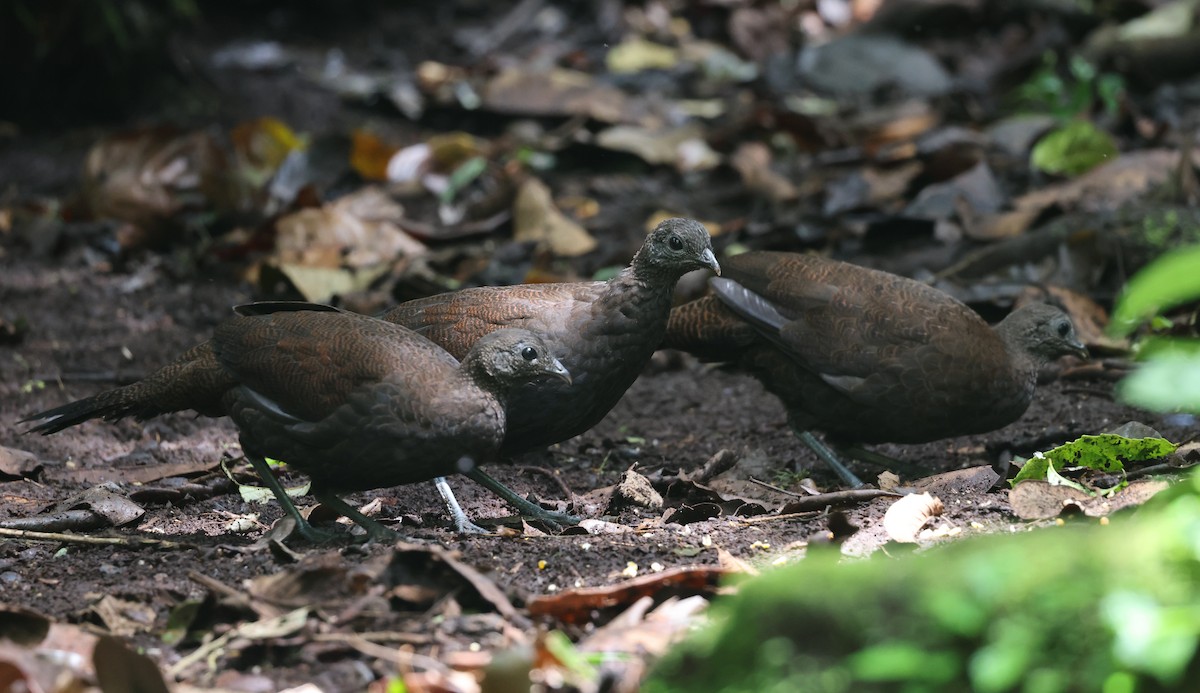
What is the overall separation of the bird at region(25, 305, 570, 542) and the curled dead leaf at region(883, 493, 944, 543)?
1278 millimetres

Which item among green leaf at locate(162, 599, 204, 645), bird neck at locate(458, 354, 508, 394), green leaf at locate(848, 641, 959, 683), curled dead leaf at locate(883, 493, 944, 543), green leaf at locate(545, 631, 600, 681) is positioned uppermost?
green leaf at locate(848, 641, 959, 683)

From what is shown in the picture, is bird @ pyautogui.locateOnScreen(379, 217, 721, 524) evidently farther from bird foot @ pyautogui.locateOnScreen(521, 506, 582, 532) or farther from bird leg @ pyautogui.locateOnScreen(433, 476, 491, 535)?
bird leg @ pyautogui.locateOnScreen(433, 476, 491, 535)

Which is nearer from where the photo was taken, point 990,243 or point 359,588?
point 359,588

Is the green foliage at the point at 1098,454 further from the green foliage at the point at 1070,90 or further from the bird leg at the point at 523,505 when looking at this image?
the green foliage at the point at 1070,90

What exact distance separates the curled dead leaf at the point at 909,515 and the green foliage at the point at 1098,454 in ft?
1.37

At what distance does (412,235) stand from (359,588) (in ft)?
16.8

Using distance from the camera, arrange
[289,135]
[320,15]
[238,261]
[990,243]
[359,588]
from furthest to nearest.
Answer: [320,15] → [289,135] → [238,261] → [990,243] → [359,588]

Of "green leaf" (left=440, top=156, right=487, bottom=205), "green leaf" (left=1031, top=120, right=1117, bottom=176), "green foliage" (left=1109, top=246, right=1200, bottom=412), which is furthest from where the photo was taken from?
"green leaf" (left=440, top=156, right=487, bottom=205)

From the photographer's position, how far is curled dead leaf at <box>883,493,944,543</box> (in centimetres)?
400

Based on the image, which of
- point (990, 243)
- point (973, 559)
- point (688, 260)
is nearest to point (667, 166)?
point (990, 243)

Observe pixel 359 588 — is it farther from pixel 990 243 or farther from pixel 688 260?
pixel 990 243

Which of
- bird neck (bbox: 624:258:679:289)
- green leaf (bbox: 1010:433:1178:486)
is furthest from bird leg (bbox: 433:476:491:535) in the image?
green leaf (bbox: 1010:433:1178:486)

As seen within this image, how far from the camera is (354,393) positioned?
14.8 feet

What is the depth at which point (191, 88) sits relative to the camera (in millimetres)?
10883
